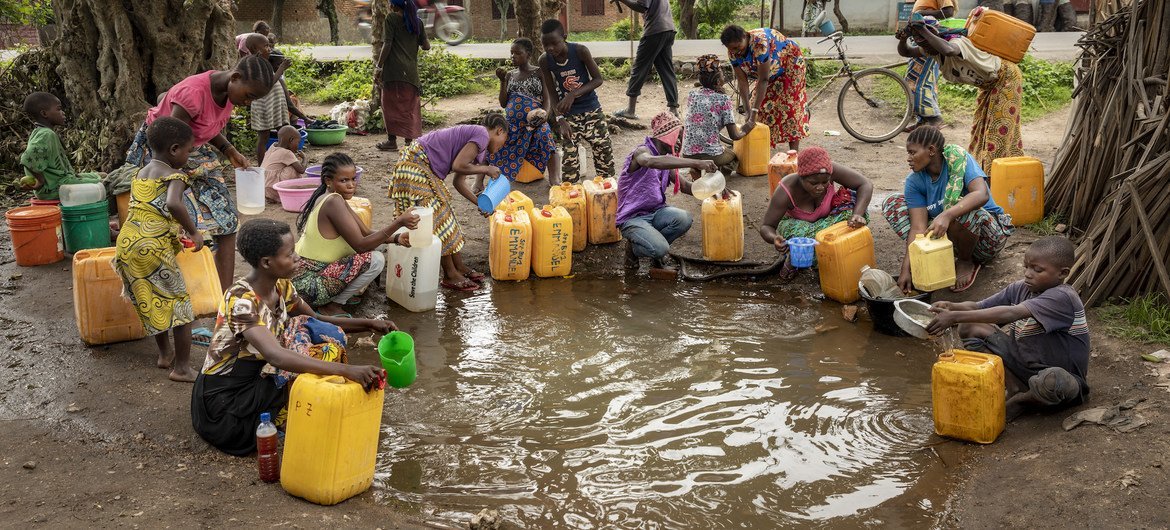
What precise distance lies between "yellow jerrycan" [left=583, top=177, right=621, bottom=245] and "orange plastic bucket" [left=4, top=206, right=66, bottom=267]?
3811 millimetres

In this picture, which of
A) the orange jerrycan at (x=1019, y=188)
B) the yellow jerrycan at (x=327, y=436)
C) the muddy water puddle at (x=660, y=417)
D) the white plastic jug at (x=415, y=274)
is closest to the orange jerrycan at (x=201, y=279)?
the muddy water puddle at (x=660, y=417)

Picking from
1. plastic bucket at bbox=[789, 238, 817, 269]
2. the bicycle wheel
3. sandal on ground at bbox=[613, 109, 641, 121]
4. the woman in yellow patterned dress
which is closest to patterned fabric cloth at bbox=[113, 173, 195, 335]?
the woman in yellow patterned dress

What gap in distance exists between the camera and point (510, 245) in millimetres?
6238

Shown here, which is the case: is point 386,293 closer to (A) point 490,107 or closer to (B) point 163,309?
(B) point 163,309

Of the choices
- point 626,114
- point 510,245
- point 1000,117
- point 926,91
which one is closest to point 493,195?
point 510,245

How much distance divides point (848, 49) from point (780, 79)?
7014mm

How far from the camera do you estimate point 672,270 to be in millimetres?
6445

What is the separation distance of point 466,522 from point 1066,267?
281 cm

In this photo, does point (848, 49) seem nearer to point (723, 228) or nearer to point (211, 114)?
point (723, 228)

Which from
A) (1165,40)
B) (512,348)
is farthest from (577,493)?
(1165,40)

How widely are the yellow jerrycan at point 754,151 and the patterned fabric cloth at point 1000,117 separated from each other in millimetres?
1909

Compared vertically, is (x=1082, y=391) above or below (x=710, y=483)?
above

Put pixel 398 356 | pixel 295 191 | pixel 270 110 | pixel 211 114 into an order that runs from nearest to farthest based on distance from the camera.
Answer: pixel 398 356
pixel 211 114
pixel 295 191
pixel 270 110

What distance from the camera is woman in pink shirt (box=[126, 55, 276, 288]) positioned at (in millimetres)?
4754
